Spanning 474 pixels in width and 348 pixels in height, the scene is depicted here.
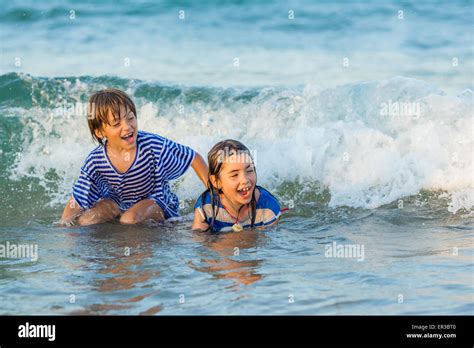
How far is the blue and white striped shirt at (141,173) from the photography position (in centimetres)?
668

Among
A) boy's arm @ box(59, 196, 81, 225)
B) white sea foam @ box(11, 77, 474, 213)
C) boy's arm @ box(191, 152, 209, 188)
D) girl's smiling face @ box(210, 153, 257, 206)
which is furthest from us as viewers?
white sea foam @ box(11, 77, 474, 213)

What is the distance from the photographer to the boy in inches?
253

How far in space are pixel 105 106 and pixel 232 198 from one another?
1.17 meters

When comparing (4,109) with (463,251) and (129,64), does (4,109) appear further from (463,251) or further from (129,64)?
(463,251)

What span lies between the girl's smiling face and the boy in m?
0.44

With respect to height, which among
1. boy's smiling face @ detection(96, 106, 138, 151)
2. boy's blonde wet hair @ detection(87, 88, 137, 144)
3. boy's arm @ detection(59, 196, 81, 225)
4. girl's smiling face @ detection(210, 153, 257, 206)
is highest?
boy's blonde wet hair @ detection(87, 88, 137, 144)

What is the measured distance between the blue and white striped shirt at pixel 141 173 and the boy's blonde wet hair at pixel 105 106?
0.32 m

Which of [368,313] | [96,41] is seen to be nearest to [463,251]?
[368,313]

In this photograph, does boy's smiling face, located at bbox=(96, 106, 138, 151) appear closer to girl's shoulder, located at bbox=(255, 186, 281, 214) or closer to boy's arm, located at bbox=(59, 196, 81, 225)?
boy's arm, located at bbox=(59, 196, 81, 225)

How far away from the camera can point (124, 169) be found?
6656 mm

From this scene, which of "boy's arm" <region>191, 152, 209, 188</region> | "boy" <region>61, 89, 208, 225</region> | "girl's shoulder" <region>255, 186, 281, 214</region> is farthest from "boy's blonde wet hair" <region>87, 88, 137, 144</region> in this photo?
"girl's shoulder" <region>255, 186, 281, 214</region>

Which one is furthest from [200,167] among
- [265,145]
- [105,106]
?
[265,145]

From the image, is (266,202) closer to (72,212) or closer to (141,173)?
(141,173)

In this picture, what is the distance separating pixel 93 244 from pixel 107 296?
1.49 meters
